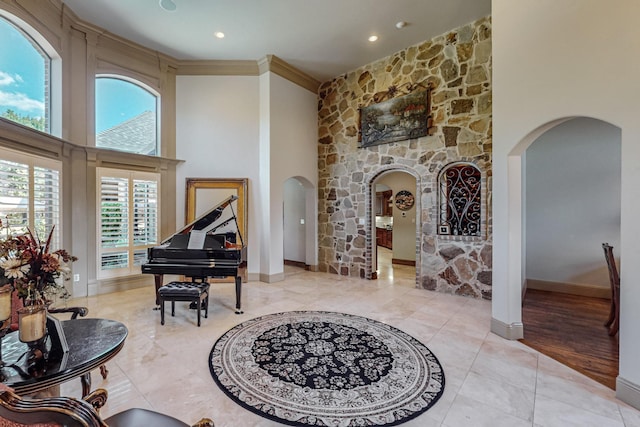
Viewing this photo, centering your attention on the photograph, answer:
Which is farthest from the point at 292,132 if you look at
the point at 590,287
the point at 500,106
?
the point at 590,287

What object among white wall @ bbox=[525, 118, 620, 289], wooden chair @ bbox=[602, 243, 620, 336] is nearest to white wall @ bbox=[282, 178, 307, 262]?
white wall @ bbox=[525, 118, 620, 289]

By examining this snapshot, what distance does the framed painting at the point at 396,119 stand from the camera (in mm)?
5195

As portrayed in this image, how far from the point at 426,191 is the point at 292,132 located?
124 inches

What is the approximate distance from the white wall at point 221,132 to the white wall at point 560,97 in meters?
4.34

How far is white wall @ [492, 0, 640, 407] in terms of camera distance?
2143mm

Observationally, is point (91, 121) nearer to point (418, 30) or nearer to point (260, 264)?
point (260, 264)

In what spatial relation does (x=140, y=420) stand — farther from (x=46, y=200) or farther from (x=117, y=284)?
(x=117, y=284)

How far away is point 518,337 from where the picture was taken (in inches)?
125

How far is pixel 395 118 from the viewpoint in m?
5.54

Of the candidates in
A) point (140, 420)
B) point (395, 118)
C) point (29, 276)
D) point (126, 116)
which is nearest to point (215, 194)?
point (126, 116)

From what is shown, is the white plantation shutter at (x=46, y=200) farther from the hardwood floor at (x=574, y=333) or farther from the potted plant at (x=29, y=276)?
the hardwood floor at (x=574, y=333)

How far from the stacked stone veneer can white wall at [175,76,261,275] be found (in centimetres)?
173

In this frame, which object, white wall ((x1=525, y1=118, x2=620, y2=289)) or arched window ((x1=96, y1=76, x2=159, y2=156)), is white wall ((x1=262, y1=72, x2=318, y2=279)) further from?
white wall ((x1=525, y1=118, x2=620, y2=289))

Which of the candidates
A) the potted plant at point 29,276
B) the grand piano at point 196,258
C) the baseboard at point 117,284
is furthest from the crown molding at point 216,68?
the potted plant at point 29,276
